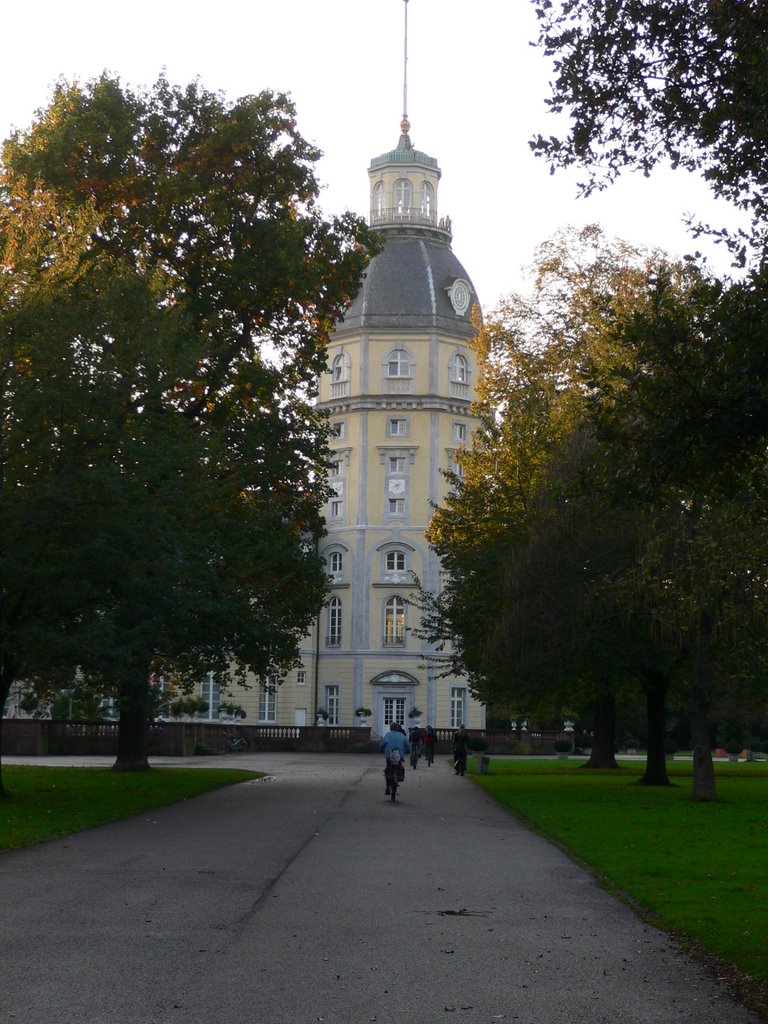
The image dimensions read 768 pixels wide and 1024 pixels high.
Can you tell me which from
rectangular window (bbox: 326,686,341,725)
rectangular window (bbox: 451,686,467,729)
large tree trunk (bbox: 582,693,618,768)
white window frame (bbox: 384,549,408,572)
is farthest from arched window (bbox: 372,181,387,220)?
large tree trunk (bbox: 582,693,618,768)

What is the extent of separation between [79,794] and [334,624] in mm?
60135

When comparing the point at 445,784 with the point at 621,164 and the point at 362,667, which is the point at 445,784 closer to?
the point at 621,164

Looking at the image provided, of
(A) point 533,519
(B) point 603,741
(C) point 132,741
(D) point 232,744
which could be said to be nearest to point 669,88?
(A) point 533,519

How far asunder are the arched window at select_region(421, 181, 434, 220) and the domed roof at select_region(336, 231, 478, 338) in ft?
10.4

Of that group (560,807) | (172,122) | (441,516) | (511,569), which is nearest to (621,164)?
(560,807)

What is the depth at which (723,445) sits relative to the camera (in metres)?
11.4

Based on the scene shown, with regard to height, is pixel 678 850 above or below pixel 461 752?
below

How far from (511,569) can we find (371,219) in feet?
200

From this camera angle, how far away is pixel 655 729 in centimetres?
4081

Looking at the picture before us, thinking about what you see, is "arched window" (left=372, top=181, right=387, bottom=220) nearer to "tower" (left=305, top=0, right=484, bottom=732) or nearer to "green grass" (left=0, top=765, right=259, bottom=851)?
"tower" (left=305, top=0, right=484, bottom=732)

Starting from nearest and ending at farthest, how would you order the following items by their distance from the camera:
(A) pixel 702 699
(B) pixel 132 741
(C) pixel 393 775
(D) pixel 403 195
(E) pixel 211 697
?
1. (C) pixel 393 775
2. (A) pixel 702 699
3. (B) pixel 132 741
4. (E) pixel 211 697
5. (D) pixel 403 195

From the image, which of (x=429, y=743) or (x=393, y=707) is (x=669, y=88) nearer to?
(x=429, y=743)

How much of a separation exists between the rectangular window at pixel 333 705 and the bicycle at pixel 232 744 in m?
17.6

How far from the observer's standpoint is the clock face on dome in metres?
87.5
